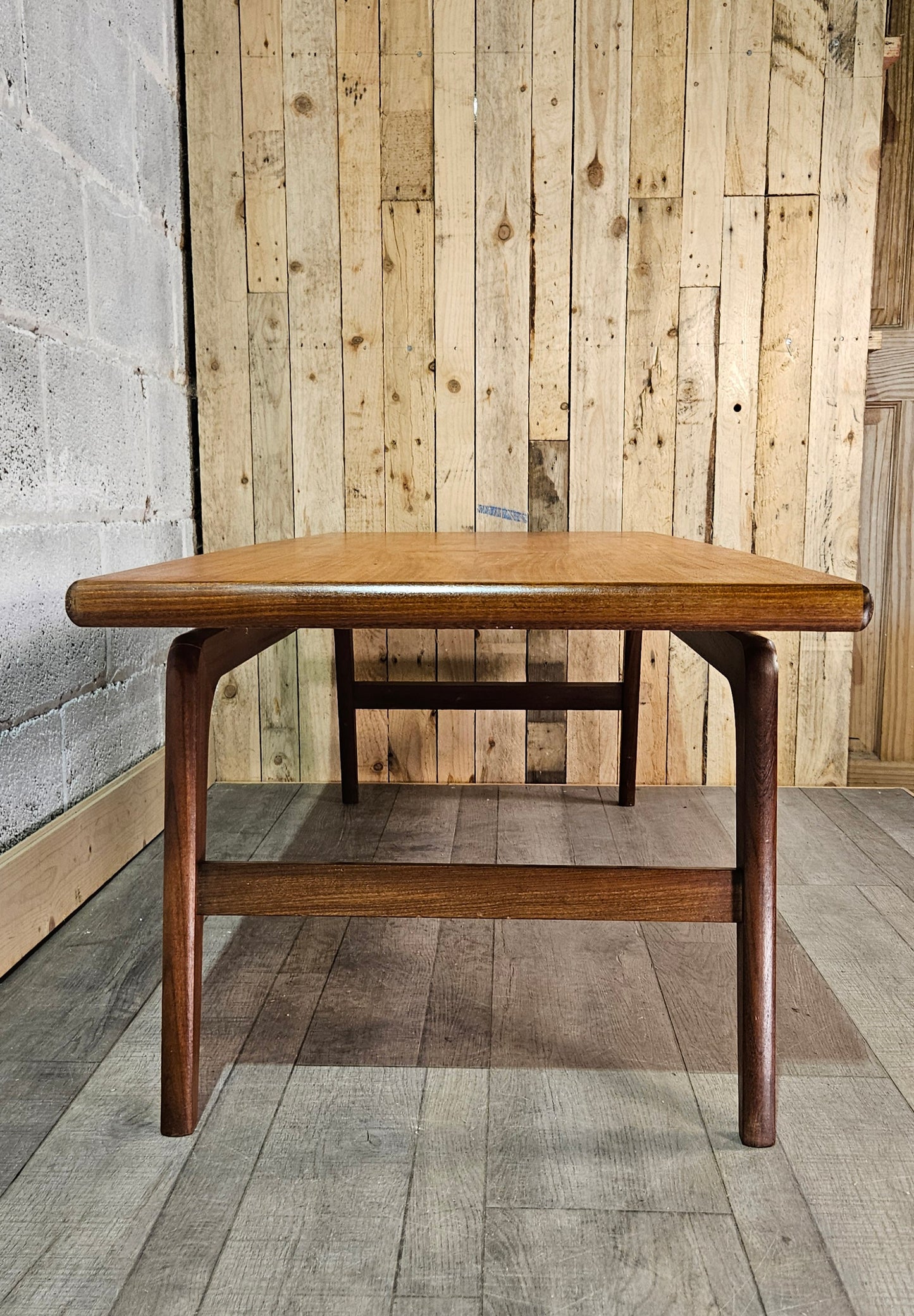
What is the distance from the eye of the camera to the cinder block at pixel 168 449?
6.89ft

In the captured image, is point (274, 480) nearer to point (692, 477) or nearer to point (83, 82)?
point (83, 82)

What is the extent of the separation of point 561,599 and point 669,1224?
59cm

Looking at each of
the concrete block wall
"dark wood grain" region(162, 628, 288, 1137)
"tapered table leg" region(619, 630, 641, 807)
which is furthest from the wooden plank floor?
"tapered table leg" region(619, 630, 641, 807)

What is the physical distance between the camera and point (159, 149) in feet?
6.99

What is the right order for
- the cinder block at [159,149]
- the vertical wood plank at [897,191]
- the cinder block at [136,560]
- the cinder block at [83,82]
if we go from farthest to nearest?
1. the vertical wood plank at [897,191]
2. the cinder block at [159,149]
3. the cinder block at [136,560]
4. the cinder block at [83,82]

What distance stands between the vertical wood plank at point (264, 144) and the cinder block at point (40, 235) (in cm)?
62

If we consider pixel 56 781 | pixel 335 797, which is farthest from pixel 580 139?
pixel 56 781

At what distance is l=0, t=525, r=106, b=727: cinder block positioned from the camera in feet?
4.87

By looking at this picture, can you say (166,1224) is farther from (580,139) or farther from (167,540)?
(580,139)

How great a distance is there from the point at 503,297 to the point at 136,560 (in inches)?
40.0

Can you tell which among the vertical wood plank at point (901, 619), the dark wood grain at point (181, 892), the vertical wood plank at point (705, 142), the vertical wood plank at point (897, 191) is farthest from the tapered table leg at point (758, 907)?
the vertical wood plank at point (897, 191)

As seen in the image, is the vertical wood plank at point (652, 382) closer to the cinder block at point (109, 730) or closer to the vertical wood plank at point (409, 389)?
the vertical wood plank at point (409, 389)

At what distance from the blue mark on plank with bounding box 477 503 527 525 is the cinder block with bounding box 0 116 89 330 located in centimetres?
97

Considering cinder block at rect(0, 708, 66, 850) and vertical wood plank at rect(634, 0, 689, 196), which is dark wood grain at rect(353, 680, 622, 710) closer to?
cinder block at rect(0, 708, 66, 850)
